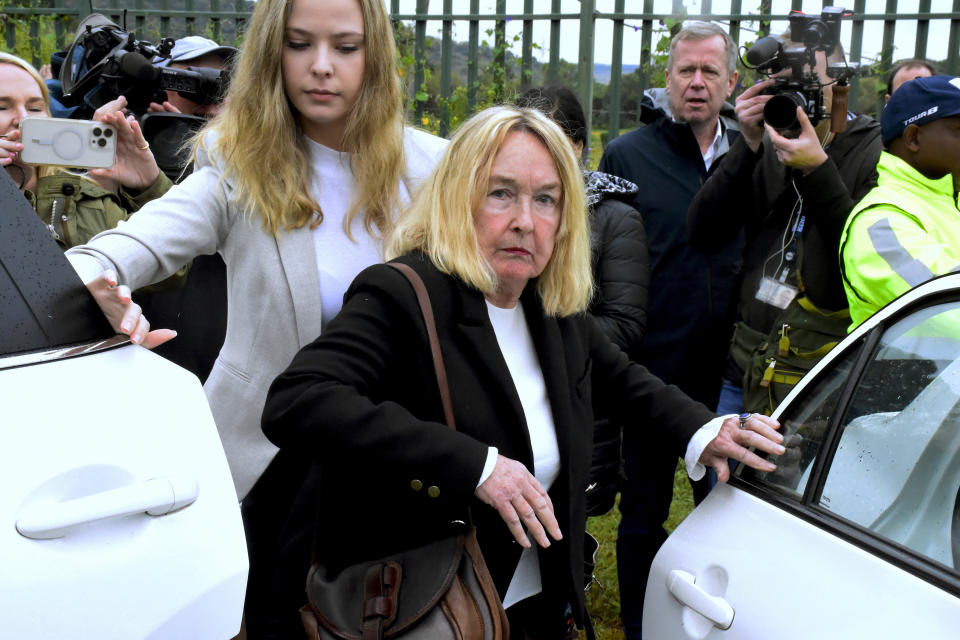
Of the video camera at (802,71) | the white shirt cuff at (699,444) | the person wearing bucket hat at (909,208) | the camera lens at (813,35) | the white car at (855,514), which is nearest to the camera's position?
the white car at (855,514)

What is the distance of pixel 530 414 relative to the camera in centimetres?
197

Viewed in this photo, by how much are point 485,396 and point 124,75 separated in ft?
6.38

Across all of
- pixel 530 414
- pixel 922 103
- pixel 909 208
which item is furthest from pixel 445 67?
pixel 530 414

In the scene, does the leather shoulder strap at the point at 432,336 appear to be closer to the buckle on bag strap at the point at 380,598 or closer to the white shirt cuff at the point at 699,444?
the buckle on bag strap at the point at 380,598

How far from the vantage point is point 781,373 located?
284cm

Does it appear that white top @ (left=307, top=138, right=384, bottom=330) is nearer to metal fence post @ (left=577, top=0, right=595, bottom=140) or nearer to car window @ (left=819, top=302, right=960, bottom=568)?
car window @ (left=819, top=302, right=960, bottom=568)

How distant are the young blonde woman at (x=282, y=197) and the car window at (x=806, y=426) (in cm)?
96

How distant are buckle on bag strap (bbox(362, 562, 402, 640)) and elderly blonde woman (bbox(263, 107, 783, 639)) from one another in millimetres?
56

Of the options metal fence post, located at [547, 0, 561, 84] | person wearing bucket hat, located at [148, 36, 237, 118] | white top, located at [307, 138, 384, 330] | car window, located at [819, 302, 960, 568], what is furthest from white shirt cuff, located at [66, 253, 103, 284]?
metal fence post, located at [547, 0, 561, 84]

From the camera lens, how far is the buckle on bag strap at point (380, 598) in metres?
1.71

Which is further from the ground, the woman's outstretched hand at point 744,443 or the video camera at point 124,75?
the video camera at point 124,75

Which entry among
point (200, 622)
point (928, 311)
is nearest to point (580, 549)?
point (928, 311)

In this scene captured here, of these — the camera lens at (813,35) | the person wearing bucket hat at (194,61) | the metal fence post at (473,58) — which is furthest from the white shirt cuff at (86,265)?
the metal fence post at (473,58)

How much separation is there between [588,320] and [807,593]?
86cm
